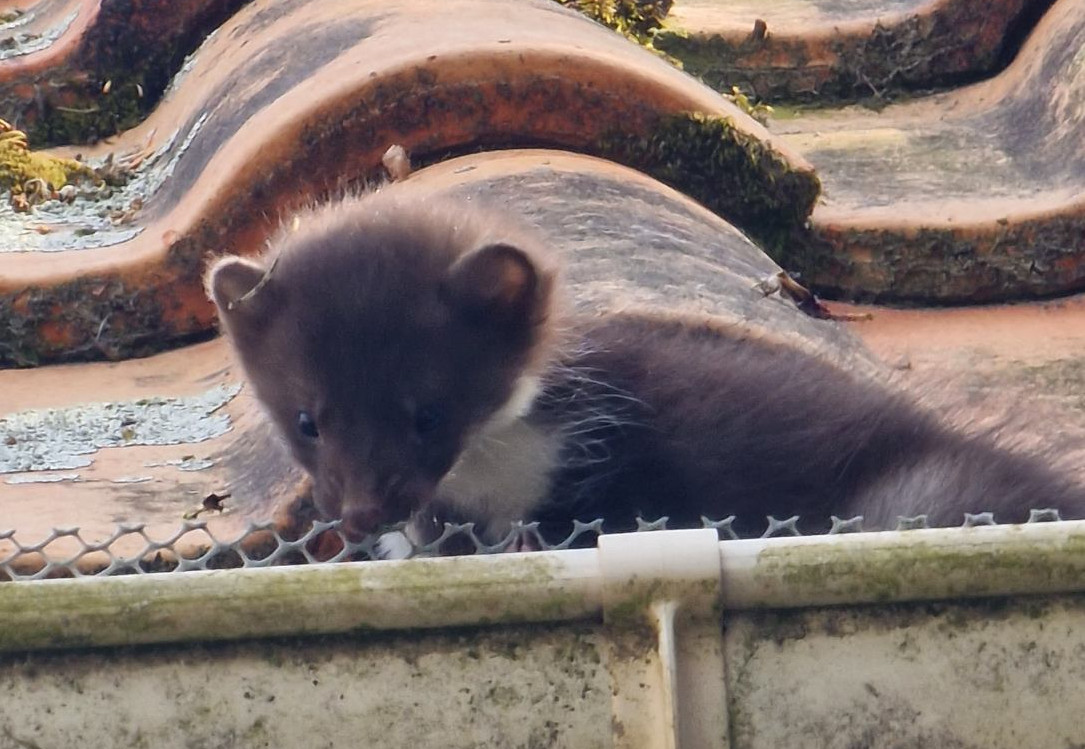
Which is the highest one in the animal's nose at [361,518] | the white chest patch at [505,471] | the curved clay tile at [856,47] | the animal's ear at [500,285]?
the curved clay tile at [856,47]

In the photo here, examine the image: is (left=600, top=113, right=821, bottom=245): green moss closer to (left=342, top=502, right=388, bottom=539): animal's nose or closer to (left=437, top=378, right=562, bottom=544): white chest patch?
(left=437, top=378, right=562, bottom=544): white chest patch

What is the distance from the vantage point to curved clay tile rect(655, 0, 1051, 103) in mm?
4957

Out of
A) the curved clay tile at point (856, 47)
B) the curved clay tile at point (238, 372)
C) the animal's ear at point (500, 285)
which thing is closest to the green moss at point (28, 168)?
the curved clay tile at point (238, 372)

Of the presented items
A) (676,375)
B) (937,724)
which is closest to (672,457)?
(676,375)

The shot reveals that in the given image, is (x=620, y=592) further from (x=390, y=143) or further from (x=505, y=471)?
(x=390, y=143)

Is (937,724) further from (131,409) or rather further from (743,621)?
(131,409)

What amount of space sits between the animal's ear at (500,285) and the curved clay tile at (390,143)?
1.96 feet

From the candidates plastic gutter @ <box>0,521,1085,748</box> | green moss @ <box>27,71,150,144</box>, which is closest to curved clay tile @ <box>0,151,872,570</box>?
plastic gutter @ <box>0,521,1085,748</box>

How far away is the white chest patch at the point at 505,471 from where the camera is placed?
3086 millimetres

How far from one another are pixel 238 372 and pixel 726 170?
128cm

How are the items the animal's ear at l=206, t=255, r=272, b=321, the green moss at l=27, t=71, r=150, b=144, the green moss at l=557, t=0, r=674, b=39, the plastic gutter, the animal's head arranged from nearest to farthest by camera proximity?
1. the plastic gutter
2. the animal's head
3. the animal's ear at l=206, t=255, r=272, b=321
4. the green moss at l=557, t=0, r=674, b=39
5. the green moss at l=27, t=71, r=150, b=144

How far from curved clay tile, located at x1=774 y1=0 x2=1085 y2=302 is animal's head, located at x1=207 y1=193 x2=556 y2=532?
99 cm

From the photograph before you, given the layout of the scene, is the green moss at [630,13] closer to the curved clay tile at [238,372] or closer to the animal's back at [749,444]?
the curved clay tile at [238,372]

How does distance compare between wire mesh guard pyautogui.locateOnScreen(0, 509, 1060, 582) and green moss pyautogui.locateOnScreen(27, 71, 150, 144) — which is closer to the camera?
wire mesh guard pyautogui.locateOnScreen(0, 509, 1060, 582)
